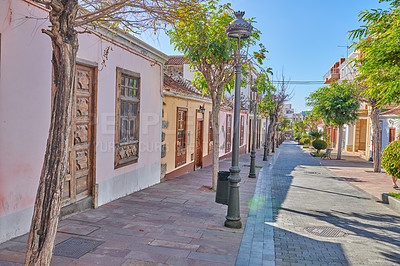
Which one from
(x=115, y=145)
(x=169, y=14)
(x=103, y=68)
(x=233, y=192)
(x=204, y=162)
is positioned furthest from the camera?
(x=204, y=162)

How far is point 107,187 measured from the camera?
7418 mm

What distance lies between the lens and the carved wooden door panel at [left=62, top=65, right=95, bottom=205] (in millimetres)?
6219

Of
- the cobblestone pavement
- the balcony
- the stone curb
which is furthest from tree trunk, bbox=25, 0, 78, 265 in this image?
the balcony

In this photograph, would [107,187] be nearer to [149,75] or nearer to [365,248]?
[149,75]

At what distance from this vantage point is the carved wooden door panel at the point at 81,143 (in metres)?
6.22

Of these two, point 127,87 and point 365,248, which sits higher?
point 127,87

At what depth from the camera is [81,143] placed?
6.56 metres

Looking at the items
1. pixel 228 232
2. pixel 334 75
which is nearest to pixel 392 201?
pixel 228 232

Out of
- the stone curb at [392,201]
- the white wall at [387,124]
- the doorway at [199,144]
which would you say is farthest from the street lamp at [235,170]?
the white wall at [387,124]

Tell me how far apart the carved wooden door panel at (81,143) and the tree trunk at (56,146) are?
3.23 meters

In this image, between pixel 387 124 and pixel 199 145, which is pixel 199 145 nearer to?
pixel 199 145

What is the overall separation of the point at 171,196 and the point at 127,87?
3.02m

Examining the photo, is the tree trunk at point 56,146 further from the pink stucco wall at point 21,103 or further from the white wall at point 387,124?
the white wall at point 387,124

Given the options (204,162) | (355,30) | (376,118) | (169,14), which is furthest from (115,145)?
(376,118)
